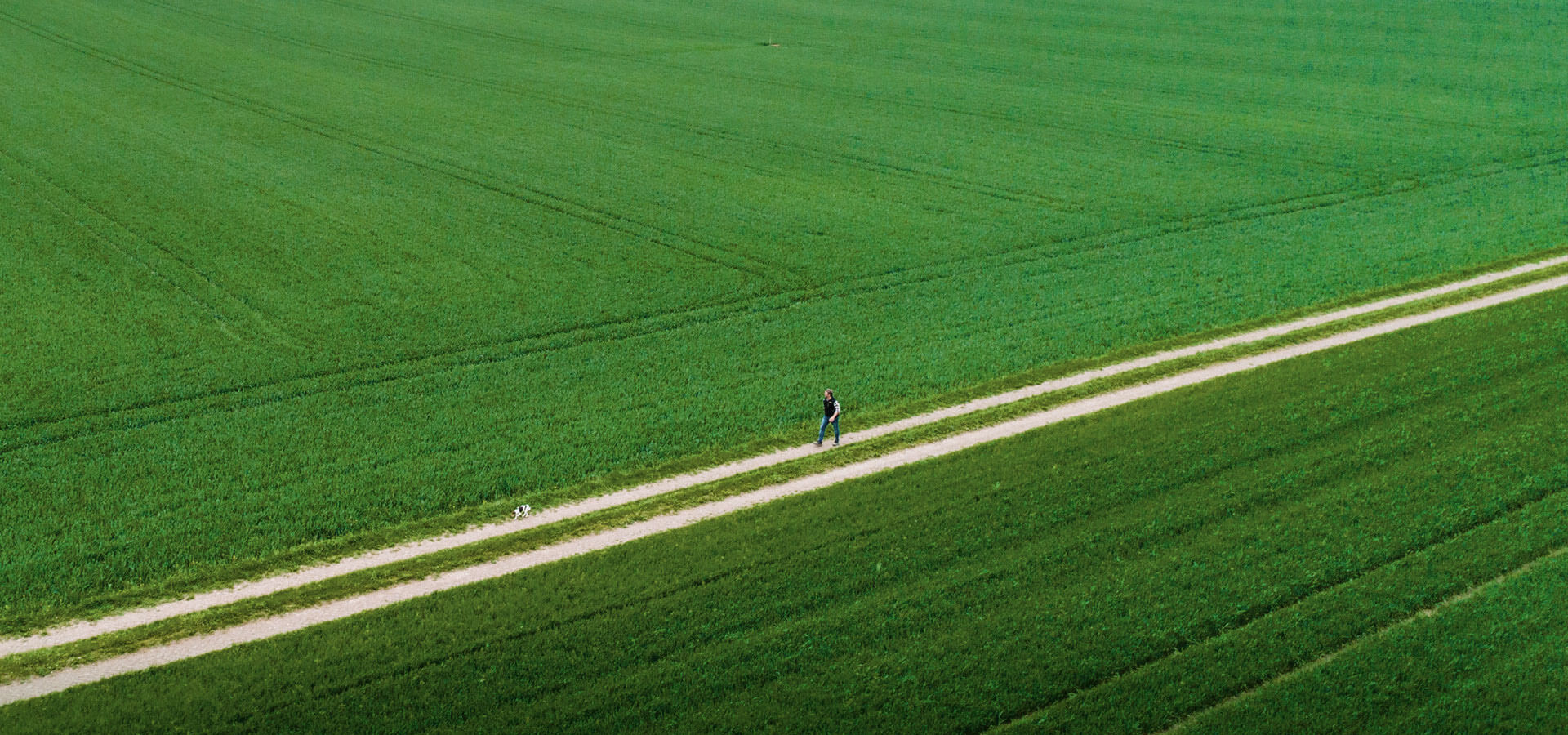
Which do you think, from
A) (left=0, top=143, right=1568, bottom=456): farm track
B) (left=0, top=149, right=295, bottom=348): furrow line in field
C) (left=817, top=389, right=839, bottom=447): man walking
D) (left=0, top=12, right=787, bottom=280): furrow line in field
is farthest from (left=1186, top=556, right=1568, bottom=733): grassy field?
(left=0, top=149, right=295, bottom=348): furrow line in field

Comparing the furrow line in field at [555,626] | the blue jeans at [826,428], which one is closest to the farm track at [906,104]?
the blue jeans at [826,428]

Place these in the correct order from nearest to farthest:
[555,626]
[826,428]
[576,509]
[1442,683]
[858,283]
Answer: [1442,683] < [555,626] < [576,509] < [826,428] < [858,283]

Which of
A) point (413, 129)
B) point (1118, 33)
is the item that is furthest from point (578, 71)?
→ point (1118, 33)

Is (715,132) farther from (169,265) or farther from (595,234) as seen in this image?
(169,265)

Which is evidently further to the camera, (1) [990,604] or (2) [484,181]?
(2) [484,181]

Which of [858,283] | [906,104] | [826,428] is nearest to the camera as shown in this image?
[826,428]

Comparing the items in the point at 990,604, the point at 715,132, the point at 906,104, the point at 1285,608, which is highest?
the point at 906,104

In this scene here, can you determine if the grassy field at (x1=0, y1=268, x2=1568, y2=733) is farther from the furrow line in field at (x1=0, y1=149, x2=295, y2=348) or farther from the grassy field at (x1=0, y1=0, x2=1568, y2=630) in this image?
the furrow line in field at (x1=0, y1=149, x2=295, y2=348)

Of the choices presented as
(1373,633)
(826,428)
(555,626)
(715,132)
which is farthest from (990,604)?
(715,132)
